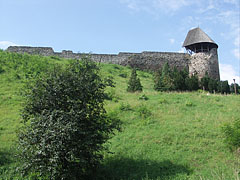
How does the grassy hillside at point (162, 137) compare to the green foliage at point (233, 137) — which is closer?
the grassy hillside at point (162, 137)

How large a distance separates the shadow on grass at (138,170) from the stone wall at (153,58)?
22.2 m

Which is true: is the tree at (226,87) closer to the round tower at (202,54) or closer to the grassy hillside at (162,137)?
the round tower at (202,54)

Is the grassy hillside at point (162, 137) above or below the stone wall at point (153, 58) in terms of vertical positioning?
below

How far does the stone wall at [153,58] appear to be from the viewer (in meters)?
30.0

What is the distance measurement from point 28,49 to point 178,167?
993 inches

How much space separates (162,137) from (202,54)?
71.1 feet

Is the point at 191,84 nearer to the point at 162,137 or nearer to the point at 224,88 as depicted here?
the point at 224,88

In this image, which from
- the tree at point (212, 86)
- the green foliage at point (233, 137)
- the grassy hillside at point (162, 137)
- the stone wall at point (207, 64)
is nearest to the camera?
the grassy hillside at point (162, 137)

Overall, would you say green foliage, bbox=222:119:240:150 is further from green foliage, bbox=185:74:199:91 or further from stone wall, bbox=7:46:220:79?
stone wall, bbox=7:46:220:79

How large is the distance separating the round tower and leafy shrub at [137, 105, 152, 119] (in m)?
18.1

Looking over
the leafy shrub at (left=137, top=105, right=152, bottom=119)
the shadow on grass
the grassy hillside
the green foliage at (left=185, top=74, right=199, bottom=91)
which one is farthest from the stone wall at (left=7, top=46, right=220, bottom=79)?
the shadow on grass

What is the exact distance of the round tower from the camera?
98.8 feet

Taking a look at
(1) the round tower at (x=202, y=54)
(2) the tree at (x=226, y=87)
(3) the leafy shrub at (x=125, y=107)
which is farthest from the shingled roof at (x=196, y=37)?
(3) the leafy shrub at (x=125, y=107)

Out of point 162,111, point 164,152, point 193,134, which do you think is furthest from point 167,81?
point 164,152
